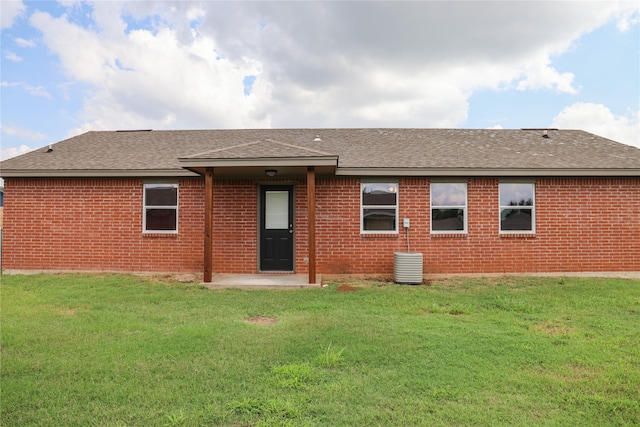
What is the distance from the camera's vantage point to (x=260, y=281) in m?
8.89

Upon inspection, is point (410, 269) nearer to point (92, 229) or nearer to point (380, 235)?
point (380, 235)

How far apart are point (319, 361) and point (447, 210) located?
7.39 metres

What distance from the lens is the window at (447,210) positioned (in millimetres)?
10312

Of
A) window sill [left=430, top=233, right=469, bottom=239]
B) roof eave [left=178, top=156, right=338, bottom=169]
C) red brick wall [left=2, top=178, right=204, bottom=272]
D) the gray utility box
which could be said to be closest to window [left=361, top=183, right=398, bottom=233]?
window sill [left=430, top=233, right=469, bottom=239]

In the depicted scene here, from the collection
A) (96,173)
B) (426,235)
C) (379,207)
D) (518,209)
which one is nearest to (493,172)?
(518,209)

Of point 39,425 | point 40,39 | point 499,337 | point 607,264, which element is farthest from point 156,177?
point 607,264

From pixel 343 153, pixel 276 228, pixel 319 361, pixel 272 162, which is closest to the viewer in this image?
pixel 319 361

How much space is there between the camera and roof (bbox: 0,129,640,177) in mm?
8828

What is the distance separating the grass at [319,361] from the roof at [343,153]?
3.38 meters

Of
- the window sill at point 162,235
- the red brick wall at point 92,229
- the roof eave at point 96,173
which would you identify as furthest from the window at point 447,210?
the window sill at point 162,235

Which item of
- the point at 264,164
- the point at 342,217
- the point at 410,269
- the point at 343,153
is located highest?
the point at 343,153

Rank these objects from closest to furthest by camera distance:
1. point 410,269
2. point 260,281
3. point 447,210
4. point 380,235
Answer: point 260,281
point 410,269
point 380,235
point 447,210

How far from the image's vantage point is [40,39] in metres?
9.38

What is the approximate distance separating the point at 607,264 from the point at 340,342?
30.4 ft
